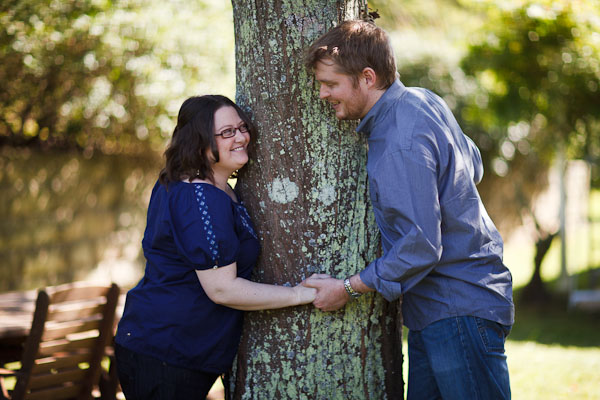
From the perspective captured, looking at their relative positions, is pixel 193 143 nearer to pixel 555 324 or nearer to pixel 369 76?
pixel 369 76

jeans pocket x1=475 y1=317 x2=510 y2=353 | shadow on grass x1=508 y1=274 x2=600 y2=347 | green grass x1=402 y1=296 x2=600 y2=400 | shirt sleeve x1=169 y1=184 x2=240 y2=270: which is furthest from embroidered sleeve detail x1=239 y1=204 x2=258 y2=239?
shadow on grass x1=508 y1=274 x2=600 y2=347

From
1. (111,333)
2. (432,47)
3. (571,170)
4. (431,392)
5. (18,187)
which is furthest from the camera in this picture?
(571,170)

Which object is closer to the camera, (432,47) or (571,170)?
(432,47)

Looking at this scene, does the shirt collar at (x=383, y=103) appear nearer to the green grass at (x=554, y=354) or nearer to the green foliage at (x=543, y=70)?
the green grass at (x=554, y=354)

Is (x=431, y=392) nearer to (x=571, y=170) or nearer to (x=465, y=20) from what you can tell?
(x=465, y=20)

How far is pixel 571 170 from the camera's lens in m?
15.4

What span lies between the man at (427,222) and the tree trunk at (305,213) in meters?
0.22

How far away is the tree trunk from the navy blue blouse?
0.24 metres

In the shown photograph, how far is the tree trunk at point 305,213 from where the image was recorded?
112 inches

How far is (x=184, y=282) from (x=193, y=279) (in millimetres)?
38

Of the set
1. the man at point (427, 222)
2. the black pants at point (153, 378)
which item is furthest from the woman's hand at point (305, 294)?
the black pants at point (153, 378)

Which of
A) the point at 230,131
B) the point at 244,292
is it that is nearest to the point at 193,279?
the point at 244,292

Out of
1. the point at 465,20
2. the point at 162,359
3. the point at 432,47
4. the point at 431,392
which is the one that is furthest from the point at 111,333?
the point at 465,20

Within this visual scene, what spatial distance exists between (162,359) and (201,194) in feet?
2.26
